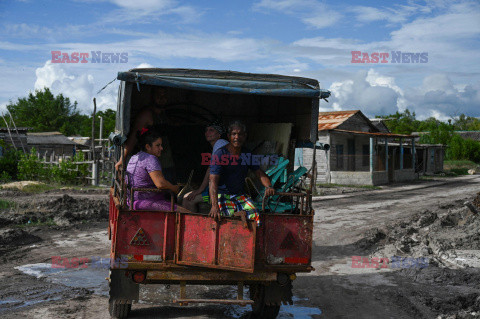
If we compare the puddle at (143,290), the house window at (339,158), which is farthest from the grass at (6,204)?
the house window at (339,158)

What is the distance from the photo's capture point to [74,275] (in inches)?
288

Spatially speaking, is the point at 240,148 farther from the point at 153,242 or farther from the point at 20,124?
the point at 20,124

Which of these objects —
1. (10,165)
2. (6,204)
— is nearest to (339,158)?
(10,165)

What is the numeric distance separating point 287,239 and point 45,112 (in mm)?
62919

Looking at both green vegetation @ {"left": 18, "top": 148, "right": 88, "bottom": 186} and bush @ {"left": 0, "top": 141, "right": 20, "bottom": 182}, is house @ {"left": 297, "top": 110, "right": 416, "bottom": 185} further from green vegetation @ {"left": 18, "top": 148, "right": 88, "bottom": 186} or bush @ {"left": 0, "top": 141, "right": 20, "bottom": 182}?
bush @ {"left": 0, "top": 141, "right": 20, "bottom": 182}

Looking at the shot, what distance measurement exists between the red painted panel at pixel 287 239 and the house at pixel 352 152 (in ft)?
69.2

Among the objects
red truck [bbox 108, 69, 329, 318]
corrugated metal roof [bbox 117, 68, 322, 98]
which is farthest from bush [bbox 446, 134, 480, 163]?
red truck [bbox 108, 69, 329, 318]

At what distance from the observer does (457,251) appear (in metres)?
9.38

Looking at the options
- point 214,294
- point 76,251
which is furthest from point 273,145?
point 76,251

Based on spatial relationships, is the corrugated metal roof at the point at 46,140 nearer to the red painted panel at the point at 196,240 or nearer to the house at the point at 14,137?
the house at the point at 14,137

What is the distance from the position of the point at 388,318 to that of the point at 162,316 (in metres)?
2.61

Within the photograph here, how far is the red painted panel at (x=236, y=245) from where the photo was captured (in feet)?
16.1

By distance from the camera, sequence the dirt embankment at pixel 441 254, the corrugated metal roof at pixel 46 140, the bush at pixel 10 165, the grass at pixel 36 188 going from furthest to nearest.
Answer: the corrugated metal roof at pixel 46 140 < the bush at pixel 10 165 < the grass at pixel 36 188 < the dirt embankment at pixel 441 254

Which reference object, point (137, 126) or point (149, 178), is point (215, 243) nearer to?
point (149, 178)
